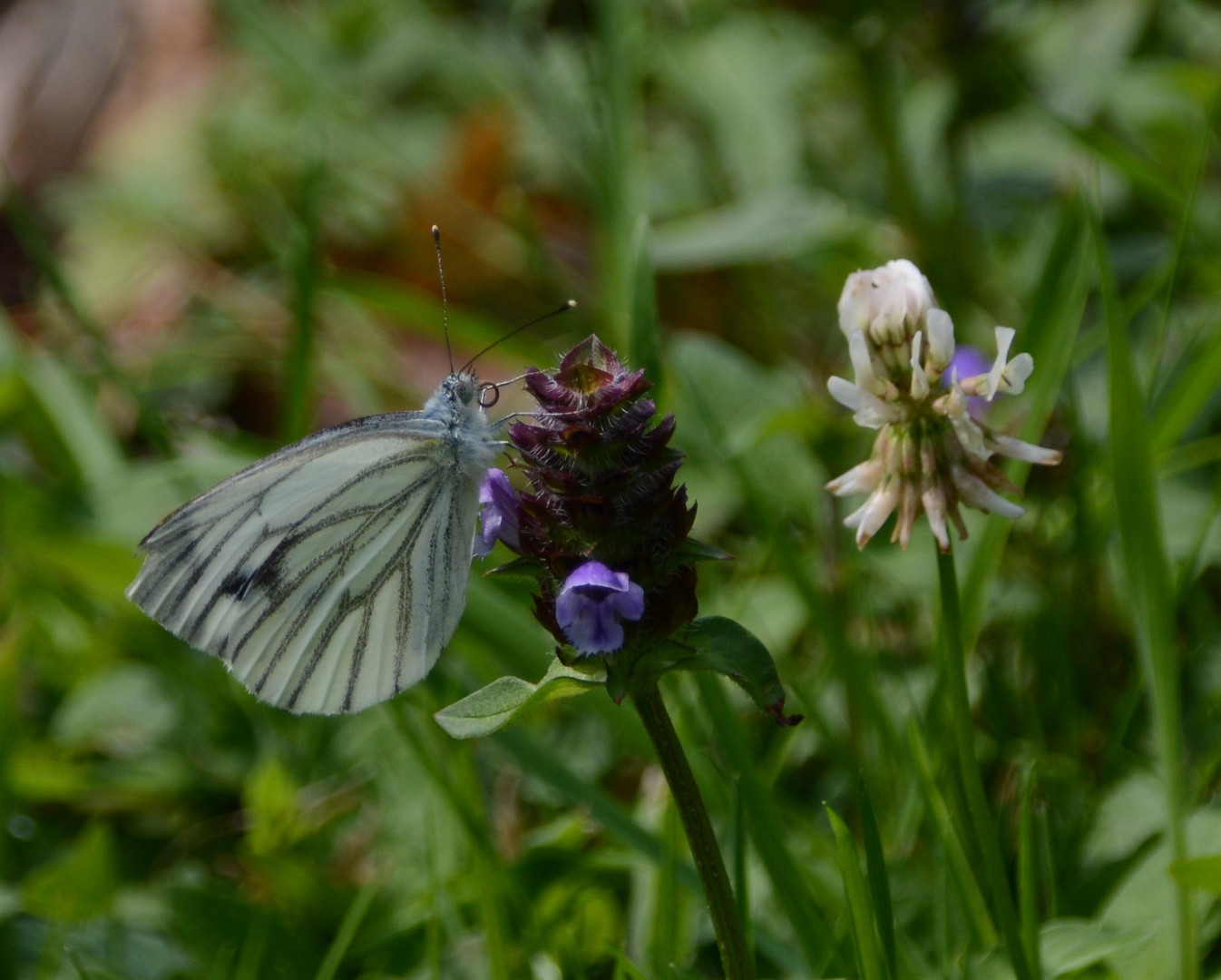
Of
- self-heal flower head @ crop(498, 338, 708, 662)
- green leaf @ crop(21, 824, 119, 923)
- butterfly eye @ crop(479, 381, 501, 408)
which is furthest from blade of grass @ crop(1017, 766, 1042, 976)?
green leaf @ crop(21, 824, 119, 923)

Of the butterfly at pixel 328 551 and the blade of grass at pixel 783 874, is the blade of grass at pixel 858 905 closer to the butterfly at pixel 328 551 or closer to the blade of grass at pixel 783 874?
the blade of grass at pixel 783 874

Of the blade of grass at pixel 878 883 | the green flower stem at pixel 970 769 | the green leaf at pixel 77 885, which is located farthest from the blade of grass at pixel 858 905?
the green leaf at pixel 77 885

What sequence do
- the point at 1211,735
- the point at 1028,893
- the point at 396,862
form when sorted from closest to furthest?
the point at 1028,893, the point at 1211,735, the point at 396,862

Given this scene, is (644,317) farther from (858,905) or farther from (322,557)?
(858,905)

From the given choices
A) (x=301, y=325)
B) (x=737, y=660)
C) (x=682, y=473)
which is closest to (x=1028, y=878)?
(x=737, y=660)

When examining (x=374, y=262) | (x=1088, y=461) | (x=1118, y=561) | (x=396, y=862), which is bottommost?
(x=396, y=862)

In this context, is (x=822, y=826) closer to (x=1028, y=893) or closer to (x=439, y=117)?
(x=1028, y=893)

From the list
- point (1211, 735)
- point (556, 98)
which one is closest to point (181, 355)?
point (556, 98)
